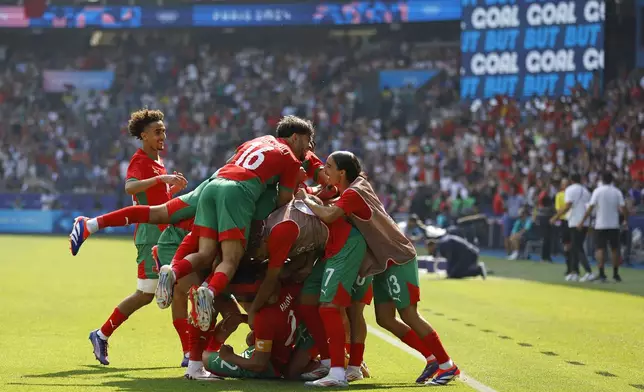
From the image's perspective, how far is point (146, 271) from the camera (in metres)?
10.2

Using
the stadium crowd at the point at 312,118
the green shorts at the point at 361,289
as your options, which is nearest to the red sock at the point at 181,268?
the green shorts at the point at 361,289

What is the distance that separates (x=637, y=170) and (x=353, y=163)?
22200 mm

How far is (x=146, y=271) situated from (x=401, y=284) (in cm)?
246

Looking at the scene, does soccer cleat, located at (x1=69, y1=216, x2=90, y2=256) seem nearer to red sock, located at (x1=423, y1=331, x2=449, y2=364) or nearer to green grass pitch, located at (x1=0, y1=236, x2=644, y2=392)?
green grass pitch, located at (x1=0, y1=236, x2=644, y2=392)

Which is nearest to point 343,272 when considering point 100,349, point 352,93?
point 100,349

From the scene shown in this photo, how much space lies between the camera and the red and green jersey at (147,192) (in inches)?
405

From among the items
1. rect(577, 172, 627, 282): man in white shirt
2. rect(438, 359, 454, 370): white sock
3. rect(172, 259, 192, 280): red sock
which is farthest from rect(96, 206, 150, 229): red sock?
rect(577, 172, 627, 282): man in white shirt

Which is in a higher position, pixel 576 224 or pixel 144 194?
pixel 144 194

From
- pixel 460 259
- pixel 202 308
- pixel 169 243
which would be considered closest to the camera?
pixel 202 308

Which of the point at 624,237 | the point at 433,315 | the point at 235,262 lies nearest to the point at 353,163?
the point at 235,262

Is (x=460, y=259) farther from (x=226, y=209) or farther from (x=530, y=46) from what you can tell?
(x=226, y=209)

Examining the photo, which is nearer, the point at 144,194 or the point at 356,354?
the point at 356,354

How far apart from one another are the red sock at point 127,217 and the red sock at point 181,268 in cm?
63

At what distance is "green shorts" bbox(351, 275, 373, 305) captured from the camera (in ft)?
29.7
